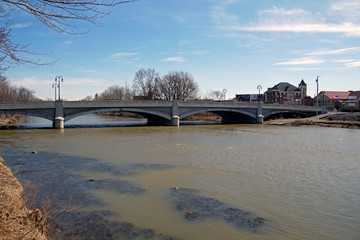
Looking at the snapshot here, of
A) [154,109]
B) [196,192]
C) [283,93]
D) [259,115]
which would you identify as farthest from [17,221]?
[283,93]

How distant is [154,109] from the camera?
3828cm

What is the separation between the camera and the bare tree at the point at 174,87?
68438 mm

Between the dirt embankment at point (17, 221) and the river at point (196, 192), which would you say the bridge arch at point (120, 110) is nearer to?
the river at point (196, 192)

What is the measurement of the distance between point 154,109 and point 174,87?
101 ft

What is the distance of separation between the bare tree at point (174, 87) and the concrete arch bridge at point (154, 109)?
2013 centimetres

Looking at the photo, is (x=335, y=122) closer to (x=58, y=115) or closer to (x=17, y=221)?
(x=58, y=115)

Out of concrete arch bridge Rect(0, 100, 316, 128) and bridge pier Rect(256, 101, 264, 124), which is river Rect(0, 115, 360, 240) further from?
bridge pier Rect(256, 101, 264, 124)

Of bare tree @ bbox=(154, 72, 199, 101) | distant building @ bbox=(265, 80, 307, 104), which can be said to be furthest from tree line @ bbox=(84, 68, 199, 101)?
distant building @ bbox=(265, 80, 307, 104)

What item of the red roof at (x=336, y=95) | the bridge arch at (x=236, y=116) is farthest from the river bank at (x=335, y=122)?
the red roof at (x=336, y=95)

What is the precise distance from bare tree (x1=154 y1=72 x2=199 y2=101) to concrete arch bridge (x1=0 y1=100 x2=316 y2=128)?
793 inches

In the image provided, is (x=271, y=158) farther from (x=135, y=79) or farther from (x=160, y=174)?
(x=135, y=79)

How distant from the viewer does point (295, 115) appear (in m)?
56.4

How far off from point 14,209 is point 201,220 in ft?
14.4

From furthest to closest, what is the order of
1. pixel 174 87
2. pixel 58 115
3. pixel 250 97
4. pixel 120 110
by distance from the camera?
1. pixel 250 97
2. pixel 174 87
3. pixel 120 110
4. pixel 58 115
